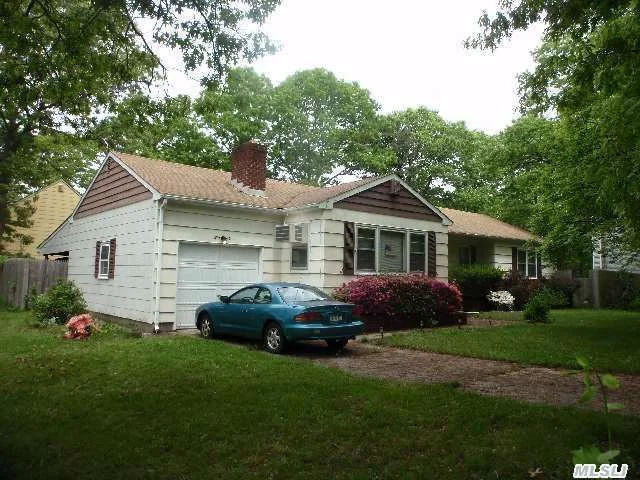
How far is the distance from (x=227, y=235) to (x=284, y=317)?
5.41 m

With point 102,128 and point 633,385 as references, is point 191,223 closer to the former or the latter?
point 102,128

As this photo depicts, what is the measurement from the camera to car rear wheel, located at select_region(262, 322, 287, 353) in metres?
10.5

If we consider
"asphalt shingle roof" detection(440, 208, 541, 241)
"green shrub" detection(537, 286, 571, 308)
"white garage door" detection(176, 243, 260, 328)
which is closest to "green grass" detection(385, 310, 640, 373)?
"white garage door" detection(176, 243, 260, 328)

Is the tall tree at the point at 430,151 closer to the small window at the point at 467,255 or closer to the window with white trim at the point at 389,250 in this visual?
the small window at the point at 467,255

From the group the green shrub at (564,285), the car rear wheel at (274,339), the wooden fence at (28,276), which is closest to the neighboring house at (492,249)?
the green shrub at (564,285)

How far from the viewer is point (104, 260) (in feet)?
56.7

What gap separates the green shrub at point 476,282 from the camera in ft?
71.5

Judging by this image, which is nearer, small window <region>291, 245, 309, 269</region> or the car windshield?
the car windshield

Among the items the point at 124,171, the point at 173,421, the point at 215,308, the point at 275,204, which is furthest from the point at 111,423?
the point at 124,171

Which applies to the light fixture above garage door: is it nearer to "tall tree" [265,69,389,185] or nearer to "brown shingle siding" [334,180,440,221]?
"brown shingle siding" [334,180,440,221]

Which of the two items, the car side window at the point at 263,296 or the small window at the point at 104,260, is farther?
the small window at the point at 104,260

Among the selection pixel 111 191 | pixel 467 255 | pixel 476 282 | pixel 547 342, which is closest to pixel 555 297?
pixel 476 282

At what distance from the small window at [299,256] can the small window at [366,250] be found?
1.63 meters

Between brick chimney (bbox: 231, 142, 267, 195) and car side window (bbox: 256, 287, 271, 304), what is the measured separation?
620 centimetres
